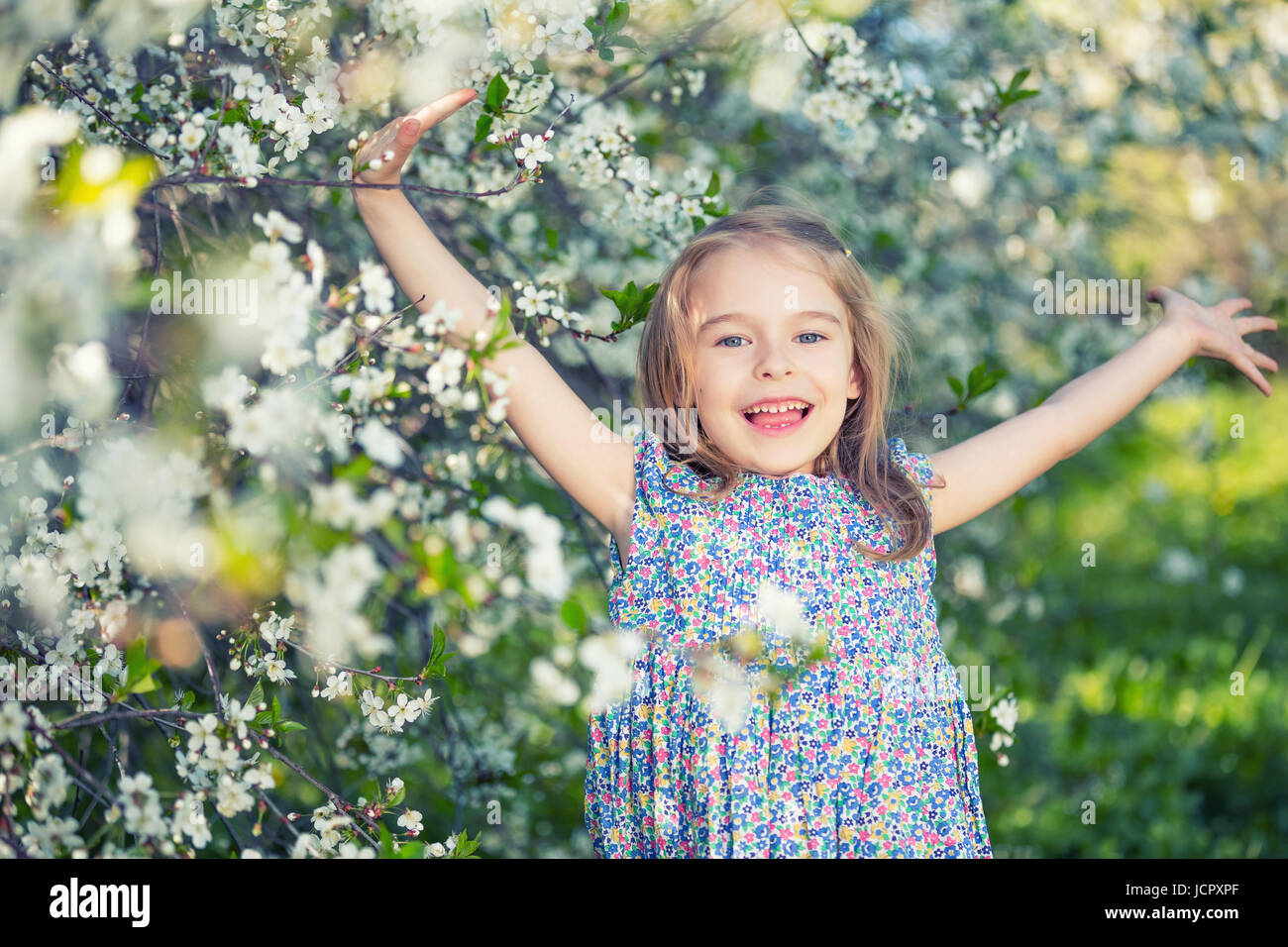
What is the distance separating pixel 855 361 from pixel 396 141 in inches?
38.5

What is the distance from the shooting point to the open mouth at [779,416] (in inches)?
73.3

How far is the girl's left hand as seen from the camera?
224 centimetres

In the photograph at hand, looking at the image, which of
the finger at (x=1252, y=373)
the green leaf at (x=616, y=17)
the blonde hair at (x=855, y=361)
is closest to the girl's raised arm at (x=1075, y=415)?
the finger at (x=1252, y=373)

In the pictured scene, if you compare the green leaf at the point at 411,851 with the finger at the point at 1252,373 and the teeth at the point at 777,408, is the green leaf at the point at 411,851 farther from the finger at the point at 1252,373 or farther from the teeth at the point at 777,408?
the finger at the point at 1252,373

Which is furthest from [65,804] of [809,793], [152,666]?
[809,793]

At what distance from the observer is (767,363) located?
181 centimetres

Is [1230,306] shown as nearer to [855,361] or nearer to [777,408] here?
[855,361]

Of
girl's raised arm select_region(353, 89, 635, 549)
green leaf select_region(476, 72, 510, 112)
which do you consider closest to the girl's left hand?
girl's raised arm select_region(353, 89, 635, 549)

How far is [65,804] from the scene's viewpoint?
5.16 feet

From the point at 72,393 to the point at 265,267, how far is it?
0.88 ft

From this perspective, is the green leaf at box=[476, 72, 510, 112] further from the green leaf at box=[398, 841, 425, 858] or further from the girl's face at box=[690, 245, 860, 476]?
the green leaf at box=[398, 841, 425, 858]
